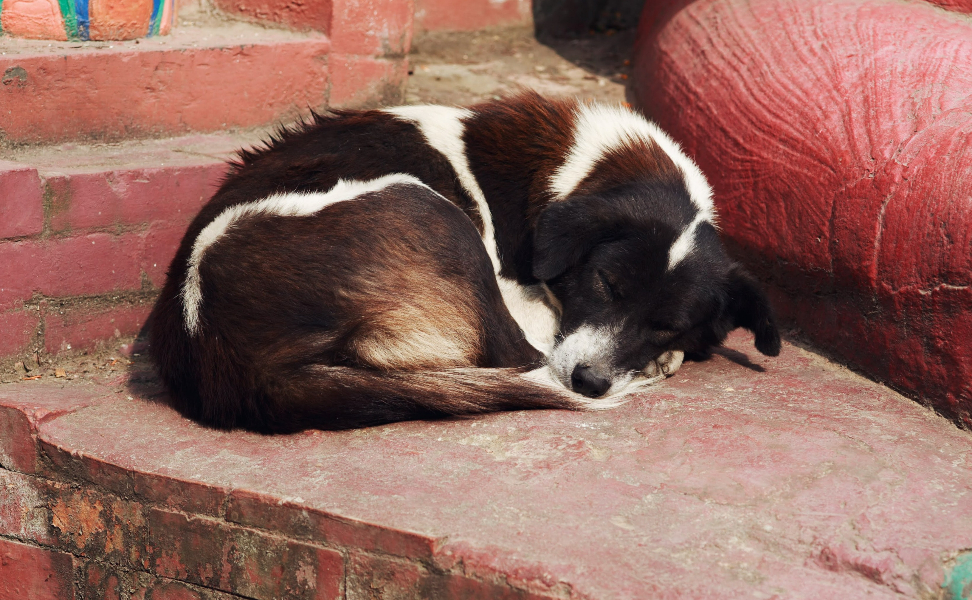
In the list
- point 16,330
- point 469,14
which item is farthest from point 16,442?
point 469,14

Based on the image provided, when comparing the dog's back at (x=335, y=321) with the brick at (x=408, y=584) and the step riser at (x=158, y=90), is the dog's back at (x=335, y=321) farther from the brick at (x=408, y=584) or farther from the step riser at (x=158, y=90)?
the step riser at (x=158, y=90)

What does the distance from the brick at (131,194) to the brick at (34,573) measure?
47.6 inches

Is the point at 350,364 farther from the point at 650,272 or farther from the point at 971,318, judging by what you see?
the point at 971,318

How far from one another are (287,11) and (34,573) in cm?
290

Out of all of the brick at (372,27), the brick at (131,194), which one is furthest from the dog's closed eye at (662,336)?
the brick at (372,27)

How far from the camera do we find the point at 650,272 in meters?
3.42

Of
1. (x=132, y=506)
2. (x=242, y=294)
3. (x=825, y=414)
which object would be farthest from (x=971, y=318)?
(x=132, y=506)

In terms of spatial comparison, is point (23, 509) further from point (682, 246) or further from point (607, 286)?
point (682, 246)

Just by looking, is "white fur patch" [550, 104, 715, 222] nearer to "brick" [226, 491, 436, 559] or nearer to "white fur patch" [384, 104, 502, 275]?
"white fur patch" [384, 104, 502, 275]

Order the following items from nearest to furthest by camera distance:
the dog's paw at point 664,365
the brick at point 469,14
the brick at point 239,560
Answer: the brick at point 239,560 → the dog's paw at point 664,365 → the brick at point 469,14

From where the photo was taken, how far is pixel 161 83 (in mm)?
4160

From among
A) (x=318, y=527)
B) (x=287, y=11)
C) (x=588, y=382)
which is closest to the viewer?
(x=318, y=527)

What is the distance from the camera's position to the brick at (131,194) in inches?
142

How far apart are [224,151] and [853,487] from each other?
292cm
